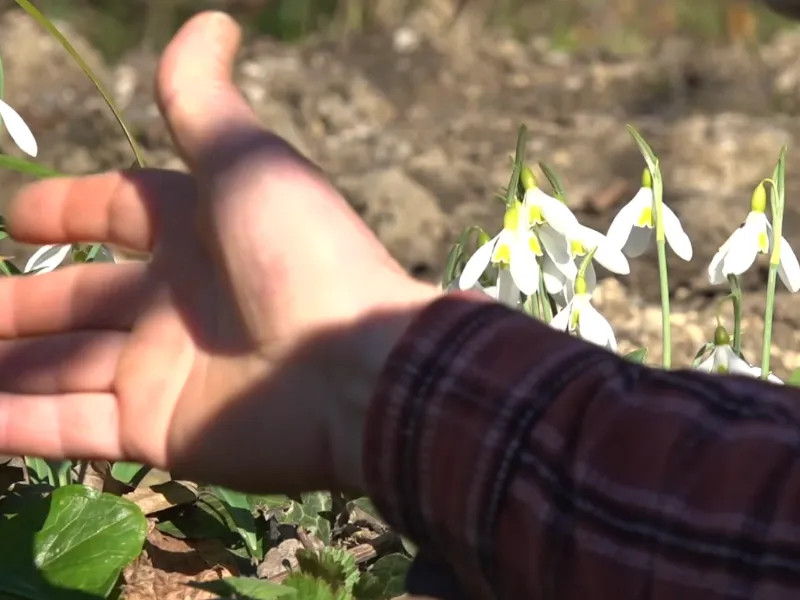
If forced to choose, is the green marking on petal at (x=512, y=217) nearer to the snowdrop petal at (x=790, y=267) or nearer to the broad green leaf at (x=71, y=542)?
the snowdrop petal at (x=790, y=267)

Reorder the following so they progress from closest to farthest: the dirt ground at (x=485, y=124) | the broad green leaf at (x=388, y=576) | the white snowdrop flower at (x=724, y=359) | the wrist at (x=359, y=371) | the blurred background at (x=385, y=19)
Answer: the wrist at (x=359, y=371), the broad green leaf at (x=388, y=576), the white snowdrop flower at (x=724, y=359), the dirt ground at (x=485, y=124), the blurred background at (x=385, y=19)

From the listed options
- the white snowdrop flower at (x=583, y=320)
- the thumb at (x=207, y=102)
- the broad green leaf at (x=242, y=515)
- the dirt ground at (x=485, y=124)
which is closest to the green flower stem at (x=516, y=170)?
the white snowdrop flower at (x=583, y=320)

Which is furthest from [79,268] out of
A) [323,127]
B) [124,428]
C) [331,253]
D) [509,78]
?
[509,78]

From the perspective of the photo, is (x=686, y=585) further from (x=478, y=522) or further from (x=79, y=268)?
(x=79, y=268)

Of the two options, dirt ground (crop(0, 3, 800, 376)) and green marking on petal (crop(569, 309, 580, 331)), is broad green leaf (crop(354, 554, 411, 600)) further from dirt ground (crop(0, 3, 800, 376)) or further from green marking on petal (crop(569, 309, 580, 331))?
dirt ground (crop(0, 3, 800, 376))

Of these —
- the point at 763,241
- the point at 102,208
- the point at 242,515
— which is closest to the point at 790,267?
the point at 763,241

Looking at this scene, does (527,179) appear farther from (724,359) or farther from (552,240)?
(724,359)
